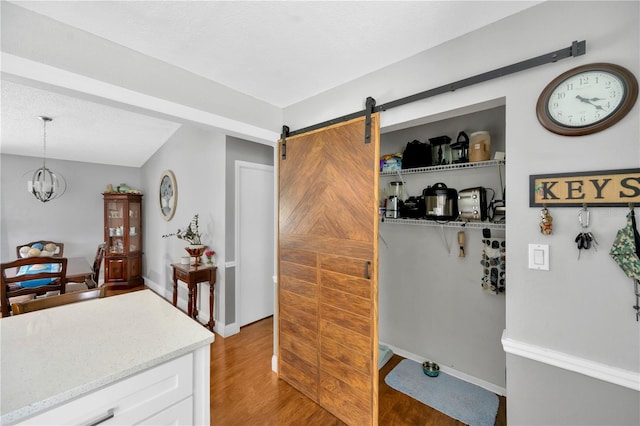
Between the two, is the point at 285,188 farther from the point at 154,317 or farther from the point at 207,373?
the point at 207,373

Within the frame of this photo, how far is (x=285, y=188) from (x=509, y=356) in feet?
5.87

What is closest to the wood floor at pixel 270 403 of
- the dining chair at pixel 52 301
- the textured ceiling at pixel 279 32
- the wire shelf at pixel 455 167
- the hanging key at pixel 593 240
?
the dining chair at pixel 52 301

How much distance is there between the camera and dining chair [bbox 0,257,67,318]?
7.84 ft

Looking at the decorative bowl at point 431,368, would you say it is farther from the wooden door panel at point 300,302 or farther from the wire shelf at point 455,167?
the wire shelf at point 455,167

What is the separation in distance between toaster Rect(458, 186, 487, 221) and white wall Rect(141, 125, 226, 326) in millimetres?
2545

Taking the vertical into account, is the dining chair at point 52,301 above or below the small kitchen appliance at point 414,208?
below

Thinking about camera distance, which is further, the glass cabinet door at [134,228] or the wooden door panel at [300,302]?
the glass cabinet door at [134,228]

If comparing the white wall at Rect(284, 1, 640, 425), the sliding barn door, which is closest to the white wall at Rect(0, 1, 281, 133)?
the sliding barn door

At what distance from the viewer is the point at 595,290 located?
1065 millimetres

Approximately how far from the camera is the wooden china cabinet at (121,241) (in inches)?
190

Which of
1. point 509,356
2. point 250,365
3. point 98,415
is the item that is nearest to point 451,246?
point 509,356

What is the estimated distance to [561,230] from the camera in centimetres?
113

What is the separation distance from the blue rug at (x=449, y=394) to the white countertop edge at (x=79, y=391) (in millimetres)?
1885

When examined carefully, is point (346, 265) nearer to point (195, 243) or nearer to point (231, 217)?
point (231, 217)
